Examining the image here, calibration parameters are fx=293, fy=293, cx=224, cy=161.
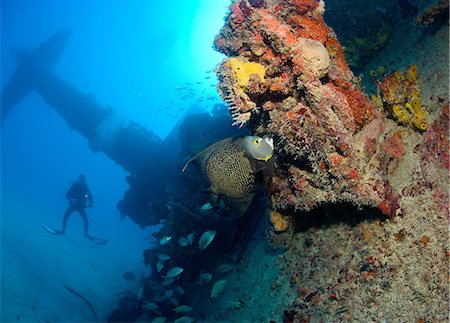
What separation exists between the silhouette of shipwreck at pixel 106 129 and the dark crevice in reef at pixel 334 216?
1055 centimetres

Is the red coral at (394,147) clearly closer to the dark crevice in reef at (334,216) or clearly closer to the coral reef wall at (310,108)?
the coral reef wall at (310,108)

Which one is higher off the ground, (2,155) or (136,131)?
(136,131)

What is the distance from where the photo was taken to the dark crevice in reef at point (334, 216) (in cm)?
320

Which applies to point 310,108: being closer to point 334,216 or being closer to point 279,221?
point 334,216

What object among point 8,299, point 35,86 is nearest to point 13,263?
point 8,299

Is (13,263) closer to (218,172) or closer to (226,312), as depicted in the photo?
(226,312)

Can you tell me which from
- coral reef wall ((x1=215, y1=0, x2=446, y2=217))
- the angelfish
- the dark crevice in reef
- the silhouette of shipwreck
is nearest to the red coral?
coral reef wall ((x1=215, y1=0, x2=446, y2=217))

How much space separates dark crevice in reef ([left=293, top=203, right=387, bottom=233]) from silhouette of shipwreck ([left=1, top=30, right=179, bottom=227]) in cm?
1055

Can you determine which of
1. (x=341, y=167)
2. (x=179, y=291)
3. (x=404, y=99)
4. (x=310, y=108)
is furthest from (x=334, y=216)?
(x=179, y=291)

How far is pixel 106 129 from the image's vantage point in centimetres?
1827

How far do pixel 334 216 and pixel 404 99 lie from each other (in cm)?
164

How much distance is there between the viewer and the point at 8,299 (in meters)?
11.2

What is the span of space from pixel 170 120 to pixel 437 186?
106m

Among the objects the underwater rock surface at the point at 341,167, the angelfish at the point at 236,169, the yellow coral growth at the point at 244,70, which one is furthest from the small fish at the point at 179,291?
the yellow coral growth at the point at 244,70
